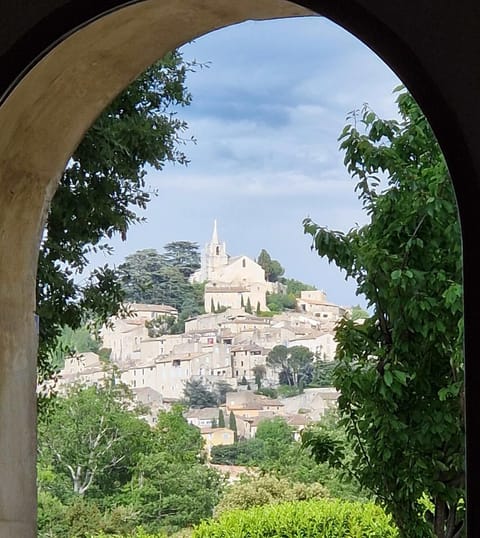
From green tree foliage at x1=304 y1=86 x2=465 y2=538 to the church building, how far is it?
0.60 ft

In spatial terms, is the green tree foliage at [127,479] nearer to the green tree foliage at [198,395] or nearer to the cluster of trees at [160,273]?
the green tree foliage at [198,395]

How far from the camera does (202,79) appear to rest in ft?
7.46

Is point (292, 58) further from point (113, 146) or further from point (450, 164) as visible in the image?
point (450, 164)

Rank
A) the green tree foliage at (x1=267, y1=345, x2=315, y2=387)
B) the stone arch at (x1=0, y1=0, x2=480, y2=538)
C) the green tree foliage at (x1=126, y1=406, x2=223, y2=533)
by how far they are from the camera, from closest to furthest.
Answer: the stone arch at (x1=0, y1=0, x2=480, y2=538) → the green tree foliage at (x1=267, y1=345, x2=315, y2=387) → the green tree foliage at (x1=126, y1=406, x2=223, y2=533)

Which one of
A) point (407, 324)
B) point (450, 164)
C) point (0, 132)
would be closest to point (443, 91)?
point (450, 164)

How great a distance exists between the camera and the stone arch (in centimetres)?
75


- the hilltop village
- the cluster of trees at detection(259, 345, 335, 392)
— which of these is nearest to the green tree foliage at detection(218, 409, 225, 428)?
the hilltop village

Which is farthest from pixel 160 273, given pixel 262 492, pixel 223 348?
pixel 262 492

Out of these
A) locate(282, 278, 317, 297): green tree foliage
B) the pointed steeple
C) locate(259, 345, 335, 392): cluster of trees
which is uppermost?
the pointed steeple

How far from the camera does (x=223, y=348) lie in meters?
2.10

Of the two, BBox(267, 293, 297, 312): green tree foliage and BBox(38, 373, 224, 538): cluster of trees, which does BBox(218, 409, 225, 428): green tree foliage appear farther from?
BBox(267, 293, 297, 312): green tree foliage

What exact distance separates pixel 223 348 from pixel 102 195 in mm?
526

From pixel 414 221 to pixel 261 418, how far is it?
65cm

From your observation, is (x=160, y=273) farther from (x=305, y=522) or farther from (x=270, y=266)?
(x=305, y=522)
